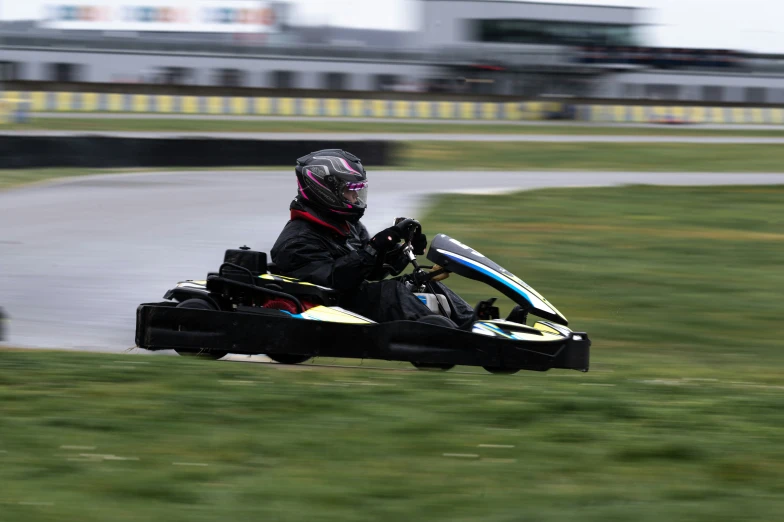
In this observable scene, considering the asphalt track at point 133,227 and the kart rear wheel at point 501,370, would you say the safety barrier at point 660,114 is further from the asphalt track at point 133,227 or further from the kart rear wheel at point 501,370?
the kart rear wheel at point 501,370

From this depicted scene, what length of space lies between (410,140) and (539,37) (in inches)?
972

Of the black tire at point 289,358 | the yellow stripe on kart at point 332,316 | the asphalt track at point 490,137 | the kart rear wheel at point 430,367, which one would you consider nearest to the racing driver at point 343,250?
the yellow stripe on kart at point 332,316

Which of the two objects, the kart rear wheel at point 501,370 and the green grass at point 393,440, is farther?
the kart rear wheel at point 501,370

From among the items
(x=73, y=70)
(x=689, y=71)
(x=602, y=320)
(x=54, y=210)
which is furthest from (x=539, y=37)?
(x=602, y=320)

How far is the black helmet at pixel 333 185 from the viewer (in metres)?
6.01

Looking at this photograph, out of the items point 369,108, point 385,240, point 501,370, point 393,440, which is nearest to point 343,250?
point 385,240

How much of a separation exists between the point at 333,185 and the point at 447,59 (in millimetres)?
42347

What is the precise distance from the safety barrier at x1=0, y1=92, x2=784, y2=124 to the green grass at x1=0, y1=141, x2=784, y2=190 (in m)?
10.6

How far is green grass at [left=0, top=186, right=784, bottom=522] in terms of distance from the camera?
347 centimetres

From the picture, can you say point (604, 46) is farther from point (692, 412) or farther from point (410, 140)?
point (692, 412)

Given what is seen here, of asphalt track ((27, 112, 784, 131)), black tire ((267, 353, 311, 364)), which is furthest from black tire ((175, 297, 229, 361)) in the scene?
asphalt track ((27, 112, 784, 131))

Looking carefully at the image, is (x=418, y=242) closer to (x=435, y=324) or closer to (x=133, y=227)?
(x=435, y=324)

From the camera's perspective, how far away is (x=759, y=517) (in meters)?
3.39

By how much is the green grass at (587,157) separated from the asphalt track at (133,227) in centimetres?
205
